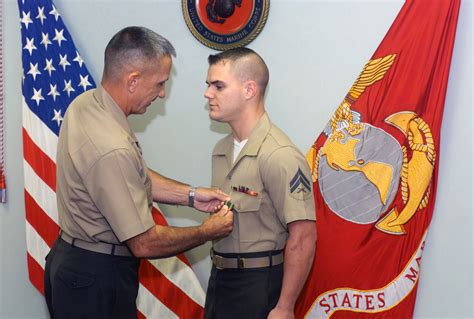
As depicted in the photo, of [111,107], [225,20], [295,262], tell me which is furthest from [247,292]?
[225,20]

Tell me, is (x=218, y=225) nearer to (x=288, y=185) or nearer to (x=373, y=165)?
(x=288, y=185)

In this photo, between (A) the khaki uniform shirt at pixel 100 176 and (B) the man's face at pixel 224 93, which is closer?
(A) the khaki uniform shirt at pixel 100 176

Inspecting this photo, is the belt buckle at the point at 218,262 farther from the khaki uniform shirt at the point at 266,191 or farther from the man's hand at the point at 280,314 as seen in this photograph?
the man's hand at the point at 280,314

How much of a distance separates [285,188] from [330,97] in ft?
3.20

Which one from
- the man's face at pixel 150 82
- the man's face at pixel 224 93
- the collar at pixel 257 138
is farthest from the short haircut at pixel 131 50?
the collar at pixel 257 138

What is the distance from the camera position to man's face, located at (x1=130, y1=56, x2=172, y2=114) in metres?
2.15

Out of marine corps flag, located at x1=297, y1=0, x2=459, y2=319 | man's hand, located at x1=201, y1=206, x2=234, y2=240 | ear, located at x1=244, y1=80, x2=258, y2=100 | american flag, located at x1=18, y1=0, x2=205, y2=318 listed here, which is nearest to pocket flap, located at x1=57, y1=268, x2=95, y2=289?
man's hand, located at x1=201, y1=206, x2=234, y2=240

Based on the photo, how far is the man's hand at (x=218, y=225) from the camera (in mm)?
2113

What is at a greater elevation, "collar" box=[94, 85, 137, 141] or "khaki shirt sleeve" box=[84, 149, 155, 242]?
"collar" box=[94, 85, 137, 141]

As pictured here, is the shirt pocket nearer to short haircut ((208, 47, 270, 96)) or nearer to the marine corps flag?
short haircut ((208, 47, 270, 96))

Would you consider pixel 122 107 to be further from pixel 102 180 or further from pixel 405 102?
pixel 405 102

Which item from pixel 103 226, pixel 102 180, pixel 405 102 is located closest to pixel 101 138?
pixel 102 180

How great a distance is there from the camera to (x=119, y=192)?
6.33 ft

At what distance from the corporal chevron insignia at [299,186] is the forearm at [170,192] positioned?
0.65m
